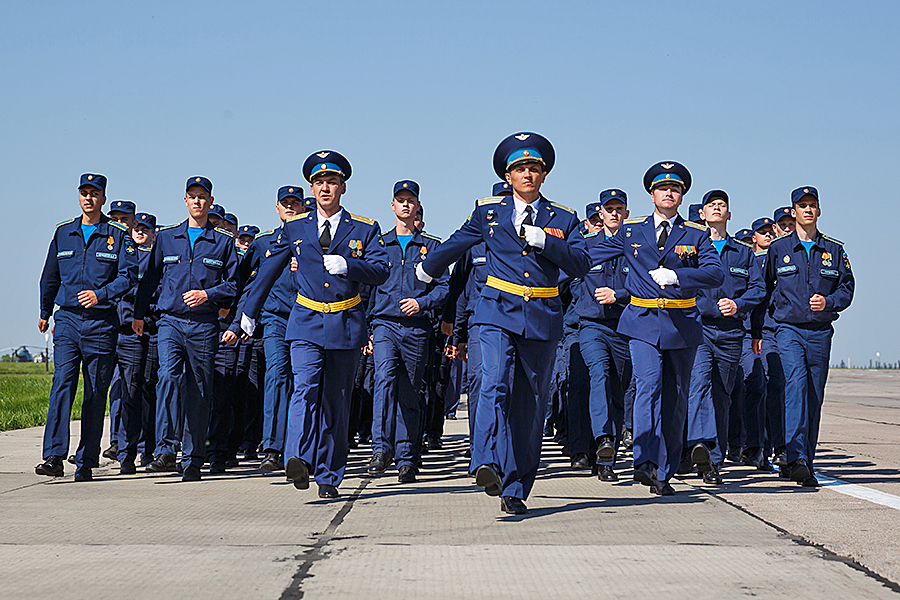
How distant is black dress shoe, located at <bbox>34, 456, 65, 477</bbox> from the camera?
7.69 m

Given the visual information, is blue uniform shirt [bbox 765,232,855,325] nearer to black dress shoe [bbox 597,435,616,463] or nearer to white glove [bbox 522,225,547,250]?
black dress shoe [bbox 597,435,616,463]

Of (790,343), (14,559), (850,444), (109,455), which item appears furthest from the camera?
(850,444)

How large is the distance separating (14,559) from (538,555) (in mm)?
2249

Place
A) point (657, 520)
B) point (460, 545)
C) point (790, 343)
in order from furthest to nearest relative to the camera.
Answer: point (790, 343) < point (657, 520) < point (460, 545)

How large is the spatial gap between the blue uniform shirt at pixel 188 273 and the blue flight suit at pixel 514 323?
2.61 m

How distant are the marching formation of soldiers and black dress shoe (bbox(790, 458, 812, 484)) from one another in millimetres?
13

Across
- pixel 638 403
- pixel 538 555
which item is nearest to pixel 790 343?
pixel 638 403

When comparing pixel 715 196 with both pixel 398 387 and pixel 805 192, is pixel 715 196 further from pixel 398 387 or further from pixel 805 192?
pixel 398 387

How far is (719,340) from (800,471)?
60.3 inches

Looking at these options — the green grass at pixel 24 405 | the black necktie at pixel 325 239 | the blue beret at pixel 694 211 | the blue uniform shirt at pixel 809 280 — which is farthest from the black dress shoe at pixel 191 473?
the blue beret at pixel 694 211

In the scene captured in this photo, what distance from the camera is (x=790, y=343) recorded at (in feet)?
25.9

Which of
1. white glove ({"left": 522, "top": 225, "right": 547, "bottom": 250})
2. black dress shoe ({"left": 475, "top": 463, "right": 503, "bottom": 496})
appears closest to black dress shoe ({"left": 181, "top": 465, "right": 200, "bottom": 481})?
black dress shoe ({"left": 475, "top": 463, "right": 503, "bottom": 496})

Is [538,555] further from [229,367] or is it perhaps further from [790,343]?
[229,367]

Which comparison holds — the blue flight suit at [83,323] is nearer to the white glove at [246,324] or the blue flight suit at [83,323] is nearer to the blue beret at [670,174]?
the white glove at [246,324]
